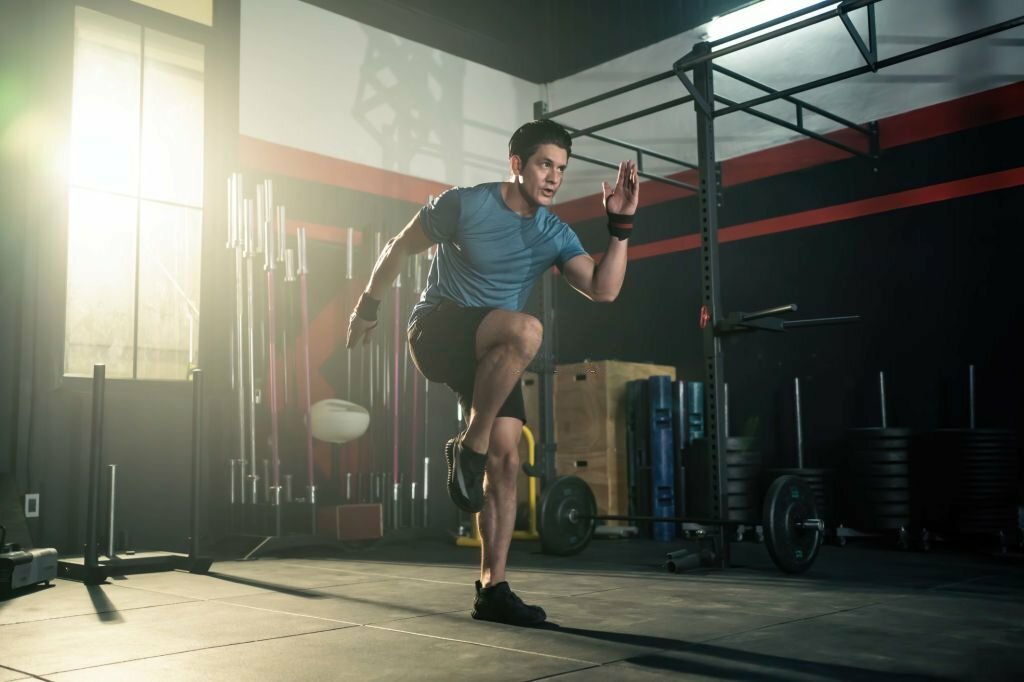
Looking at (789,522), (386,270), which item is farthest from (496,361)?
(789,522)

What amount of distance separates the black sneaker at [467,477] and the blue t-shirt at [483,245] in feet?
1.41

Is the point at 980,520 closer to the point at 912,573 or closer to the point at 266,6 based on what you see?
the point at 912,573

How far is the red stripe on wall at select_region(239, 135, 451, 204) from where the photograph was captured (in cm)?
584

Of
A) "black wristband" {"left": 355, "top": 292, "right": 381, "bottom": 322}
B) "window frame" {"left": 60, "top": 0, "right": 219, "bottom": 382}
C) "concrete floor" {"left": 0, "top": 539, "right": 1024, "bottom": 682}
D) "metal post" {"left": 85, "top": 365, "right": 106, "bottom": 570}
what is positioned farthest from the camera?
"window frame" {"left": 60, "top": 0, "right": 219, "bottom": 382}

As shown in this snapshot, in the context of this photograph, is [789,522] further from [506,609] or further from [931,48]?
[931,48]

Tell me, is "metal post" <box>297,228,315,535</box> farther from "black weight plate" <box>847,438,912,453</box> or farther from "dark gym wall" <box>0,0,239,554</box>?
"black weight plate" <box>847,438,912,453</box>

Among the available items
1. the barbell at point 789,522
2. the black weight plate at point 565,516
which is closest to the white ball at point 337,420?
the black weight plate at point 565,516

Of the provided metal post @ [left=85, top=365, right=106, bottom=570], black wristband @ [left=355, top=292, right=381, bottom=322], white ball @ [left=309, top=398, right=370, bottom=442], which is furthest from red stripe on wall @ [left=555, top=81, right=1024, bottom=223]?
metal post @ [left=85, top=365, right=106, bottom=570]

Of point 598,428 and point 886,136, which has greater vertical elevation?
point 886,136

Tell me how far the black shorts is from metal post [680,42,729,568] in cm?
167

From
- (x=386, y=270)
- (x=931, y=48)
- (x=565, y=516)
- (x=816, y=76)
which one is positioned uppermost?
(x=816, y=76)

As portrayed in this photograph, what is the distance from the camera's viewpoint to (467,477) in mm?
2498

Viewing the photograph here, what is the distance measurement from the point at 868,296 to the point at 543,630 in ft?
13.3

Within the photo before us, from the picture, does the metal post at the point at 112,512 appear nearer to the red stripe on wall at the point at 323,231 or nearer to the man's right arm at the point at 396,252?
the man's right arm at the point at 396,252
